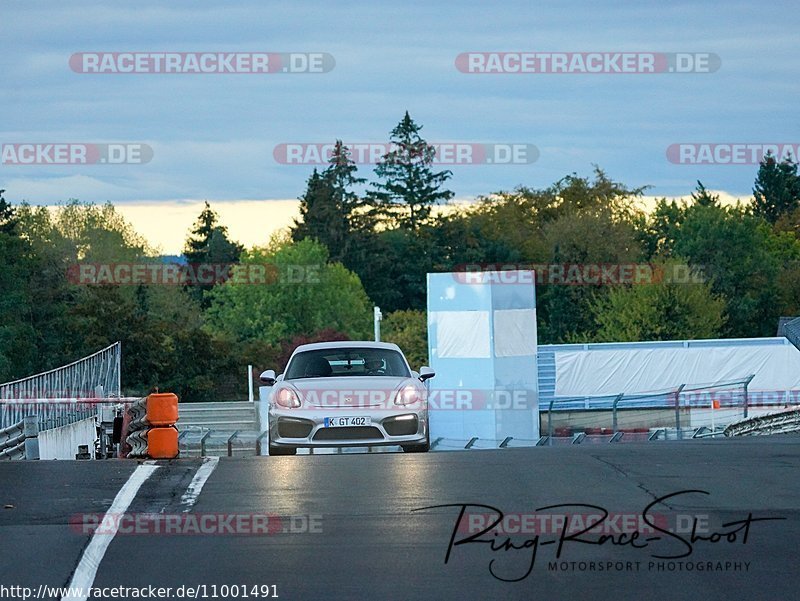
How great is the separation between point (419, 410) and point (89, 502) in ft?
19.7

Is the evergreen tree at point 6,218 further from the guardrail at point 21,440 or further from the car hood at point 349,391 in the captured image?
the car hood at point 349,391

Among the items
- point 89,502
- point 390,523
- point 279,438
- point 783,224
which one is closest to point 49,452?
point 279,438

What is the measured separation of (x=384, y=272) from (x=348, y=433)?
105233 millimetres

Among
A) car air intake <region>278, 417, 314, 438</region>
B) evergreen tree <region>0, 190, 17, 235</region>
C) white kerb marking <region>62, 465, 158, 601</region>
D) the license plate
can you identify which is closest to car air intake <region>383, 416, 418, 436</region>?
the license plate

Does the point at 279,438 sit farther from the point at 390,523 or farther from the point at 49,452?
the point at 49,452

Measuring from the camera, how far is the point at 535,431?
168 feet

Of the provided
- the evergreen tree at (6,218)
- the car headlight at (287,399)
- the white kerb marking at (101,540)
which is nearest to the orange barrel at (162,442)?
the white kerb marking at (101,540)

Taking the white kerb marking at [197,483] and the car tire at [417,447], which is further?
the car tire at [417,447]

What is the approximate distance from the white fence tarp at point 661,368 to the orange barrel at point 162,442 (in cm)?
5542

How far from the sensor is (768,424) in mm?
35219

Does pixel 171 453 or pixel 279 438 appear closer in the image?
pixel 171 453

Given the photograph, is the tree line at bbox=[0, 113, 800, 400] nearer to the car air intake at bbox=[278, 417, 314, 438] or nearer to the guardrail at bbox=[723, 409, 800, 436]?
the guardrail at bbox=[723, 409, 800, 436]

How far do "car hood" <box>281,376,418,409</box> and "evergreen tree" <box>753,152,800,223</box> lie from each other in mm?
132506

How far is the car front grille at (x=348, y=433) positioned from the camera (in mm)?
15516
